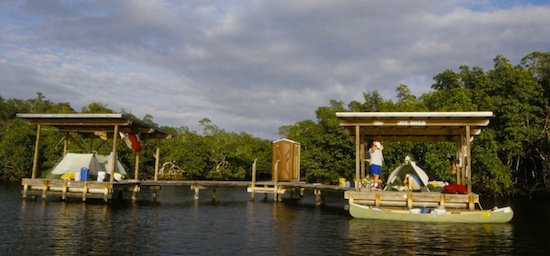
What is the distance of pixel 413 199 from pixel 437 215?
161 centimetres

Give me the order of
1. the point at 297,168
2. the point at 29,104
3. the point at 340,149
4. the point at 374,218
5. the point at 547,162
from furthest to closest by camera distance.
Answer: the point at 29,104, the point at 340,149, the point at 547,162, the point at 297,168, the point at 374,218

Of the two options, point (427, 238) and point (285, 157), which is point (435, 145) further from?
point (427, 238)

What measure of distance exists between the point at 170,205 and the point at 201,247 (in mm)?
12685

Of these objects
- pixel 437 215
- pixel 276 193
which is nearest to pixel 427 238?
pixel 437 215

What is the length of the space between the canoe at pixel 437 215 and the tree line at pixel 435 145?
15000 mm

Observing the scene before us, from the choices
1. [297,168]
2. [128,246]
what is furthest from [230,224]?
[297,168]

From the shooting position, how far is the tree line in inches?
1351

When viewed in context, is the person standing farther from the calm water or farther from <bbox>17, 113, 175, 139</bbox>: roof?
<bbox>17, 113, 175, 139</bbox>: roof

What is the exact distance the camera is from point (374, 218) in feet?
60.1

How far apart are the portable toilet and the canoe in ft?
37.0

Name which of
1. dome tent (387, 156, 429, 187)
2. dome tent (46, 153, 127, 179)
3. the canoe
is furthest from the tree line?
the canoe

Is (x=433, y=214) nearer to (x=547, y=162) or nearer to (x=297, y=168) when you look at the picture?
(x=297, y=168)

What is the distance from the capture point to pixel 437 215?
57.7 feet

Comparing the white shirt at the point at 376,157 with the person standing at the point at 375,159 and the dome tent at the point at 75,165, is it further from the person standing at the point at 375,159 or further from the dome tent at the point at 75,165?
the dome tent at the point at 75,165
